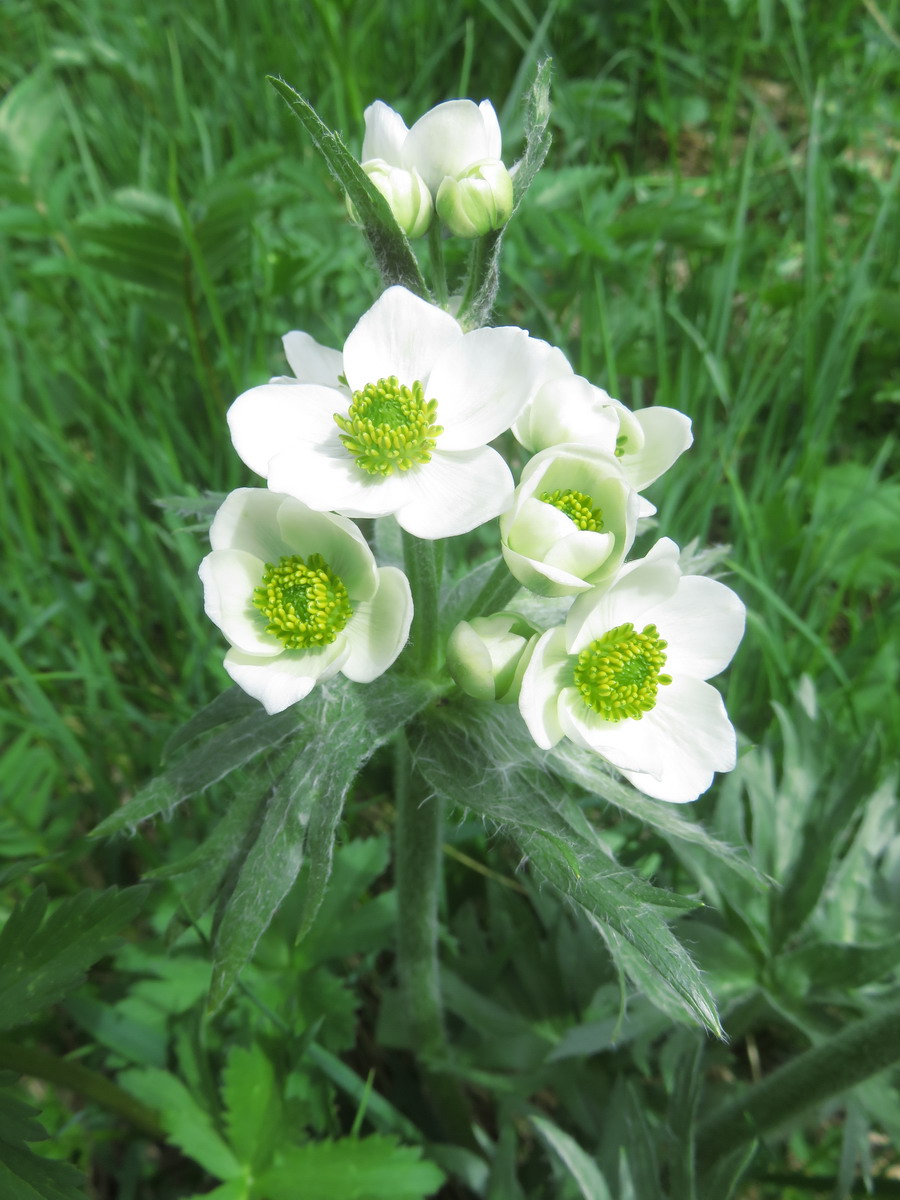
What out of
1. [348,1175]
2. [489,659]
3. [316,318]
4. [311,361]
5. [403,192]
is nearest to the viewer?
[489,659]

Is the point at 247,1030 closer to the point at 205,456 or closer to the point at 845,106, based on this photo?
the point at 205,456

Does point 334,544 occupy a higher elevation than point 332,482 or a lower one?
lower

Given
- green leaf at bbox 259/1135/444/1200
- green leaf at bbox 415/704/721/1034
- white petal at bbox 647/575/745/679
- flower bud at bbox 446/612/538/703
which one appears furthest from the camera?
green leaf at bbox 259/1135/444/1200

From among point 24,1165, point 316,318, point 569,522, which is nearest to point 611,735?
point 569,522

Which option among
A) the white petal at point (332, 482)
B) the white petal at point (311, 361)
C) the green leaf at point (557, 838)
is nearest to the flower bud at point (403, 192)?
the white petal at point (311, 361)

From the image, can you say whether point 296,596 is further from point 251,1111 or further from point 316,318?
point 316,318

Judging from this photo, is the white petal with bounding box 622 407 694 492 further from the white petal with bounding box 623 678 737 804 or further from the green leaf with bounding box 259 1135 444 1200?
the green leaf with bounding box 259 1135 444 1200

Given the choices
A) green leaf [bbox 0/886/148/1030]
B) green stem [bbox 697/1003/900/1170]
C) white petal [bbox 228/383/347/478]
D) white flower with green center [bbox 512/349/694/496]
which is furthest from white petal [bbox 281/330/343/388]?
green stem [bbox 697/1003/900/1170]
